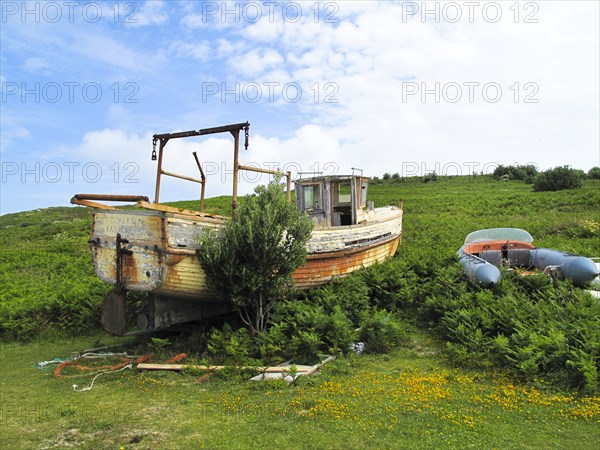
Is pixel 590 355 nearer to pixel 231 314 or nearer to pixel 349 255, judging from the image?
pixel 349 255

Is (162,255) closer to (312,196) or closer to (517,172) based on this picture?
(312,196)

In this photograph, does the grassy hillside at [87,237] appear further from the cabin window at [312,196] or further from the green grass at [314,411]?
the green grass at [314,411]

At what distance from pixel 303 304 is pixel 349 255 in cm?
259

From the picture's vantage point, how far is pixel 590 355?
7715mm

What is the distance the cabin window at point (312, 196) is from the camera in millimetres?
15234

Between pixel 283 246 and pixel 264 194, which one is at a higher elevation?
pixel 264 194

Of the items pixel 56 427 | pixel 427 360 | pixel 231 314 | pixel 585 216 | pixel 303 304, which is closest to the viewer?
pixel 56 427

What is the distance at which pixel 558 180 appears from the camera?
123 feet

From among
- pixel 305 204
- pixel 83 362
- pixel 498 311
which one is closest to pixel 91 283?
pixel 83 362

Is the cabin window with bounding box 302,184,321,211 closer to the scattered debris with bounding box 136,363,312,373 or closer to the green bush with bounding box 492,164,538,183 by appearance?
the scattered debris with bounding box 136,363,312,373

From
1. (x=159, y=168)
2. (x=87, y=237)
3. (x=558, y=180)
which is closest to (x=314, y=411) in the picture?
(x=159, y=168)

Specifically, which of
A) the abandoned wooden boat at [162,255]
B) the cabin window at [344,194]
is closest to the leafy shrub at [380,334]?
the abandoned wooden boat at [162,255]

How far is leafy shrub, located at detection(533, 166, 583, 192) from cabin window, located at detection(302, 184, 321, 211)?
30.3 meters

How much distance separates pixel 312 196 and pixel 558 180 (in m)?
30.8
